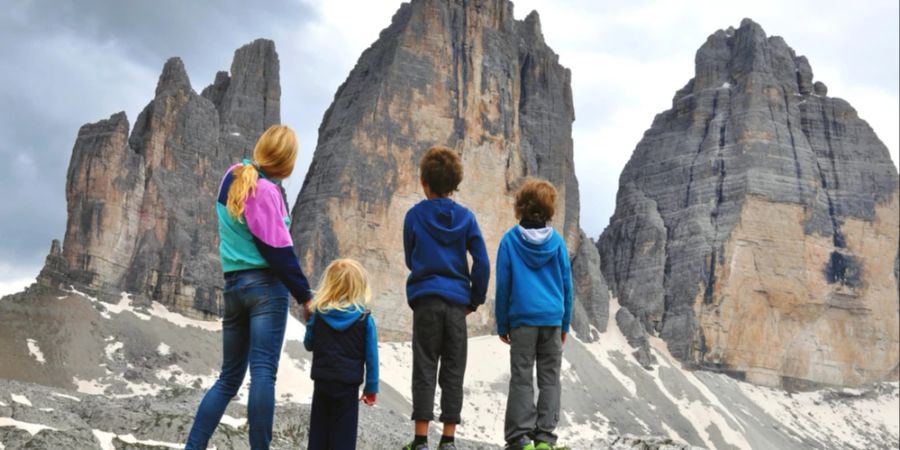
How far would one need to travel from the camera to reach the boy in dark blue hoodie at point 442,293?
7641 millimetres

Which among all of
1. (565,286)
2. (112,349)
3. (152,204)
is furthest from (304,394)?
(565,286)

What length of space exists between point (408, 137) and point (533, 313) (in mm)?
56214

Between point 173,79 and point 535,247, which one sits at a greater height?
point 173,79

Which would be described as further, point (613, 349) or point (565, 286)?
point (613, 349)

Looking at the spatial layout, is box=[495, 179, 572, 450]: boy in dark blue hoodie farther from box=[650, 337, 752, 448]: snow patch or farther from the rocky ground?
box=[650, 337, 752, 448]: snow patch

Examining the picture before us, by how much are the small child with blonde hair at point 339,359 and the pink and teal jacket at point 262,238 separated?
16.7 inches

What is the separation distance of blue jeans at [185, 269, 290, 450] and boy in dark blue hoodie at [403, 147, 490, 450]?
117 centimetres

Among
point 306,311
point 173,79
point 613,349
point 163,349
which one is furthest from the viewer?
point 613,349

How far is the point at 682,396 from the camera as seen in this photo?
64000 mm

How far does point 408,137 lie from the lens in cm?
6378

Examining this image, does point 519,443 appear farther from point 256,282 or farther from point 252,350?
point 256,282

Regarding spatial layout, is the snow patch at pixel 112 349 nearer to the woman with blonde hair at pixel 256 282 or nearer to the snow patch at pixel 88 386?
the snow patch at pixel 88 386

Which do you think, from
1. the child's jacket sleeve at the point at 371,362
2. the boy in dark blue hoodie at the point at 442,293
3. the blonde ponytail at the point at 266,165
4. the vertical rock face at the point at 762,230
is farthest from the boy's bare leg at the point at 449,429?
the vertical rock face at the point at 762,230

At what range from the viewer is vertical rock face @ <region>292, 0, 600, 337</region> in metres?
60.7
